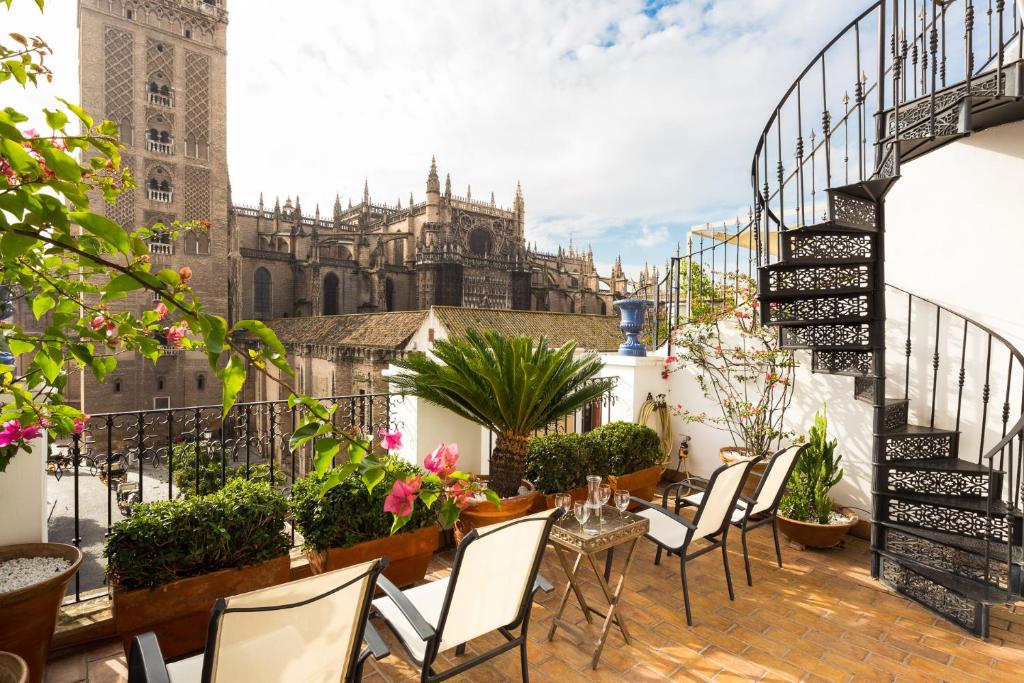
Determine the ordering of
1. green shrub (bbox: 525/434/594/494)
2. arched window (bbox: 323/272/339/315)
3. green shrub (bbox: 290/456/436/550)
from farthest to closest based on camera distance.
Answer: arched window (bbox: 323/272/339/315), green shrub (bbox: 525/434/594/494), green shrub (bbox: 290/456/436/550)

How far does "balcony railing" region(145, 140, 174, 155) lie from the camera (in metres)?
26.4

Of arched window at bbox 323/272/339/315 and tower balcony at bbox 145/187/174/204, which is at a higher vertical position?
tower balcony at bbox 145/187/174/204

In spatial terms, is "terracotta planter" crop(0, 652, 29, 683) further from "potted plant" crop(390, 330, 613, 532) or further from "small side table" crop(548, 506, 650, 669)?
"potted plant" crop(390, 330, 613, 532)

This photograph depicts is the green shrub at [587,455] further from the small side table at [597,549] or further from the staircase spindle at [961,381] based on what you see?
the staircase spindle at [961,381]

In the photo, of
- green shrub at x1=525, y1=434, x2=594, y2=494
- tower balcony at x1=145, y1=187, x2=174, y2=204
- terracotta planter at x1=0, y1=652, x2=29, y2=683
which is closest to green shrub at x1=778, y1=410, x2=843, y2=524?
green shrub at x1=525, y1=434, x2=594, y2=494

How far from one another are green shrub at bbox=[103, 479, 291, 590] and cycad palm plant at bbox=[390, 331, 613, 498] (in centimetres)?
151

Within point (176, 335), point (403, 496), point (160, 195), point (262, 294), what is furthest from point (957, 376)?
point (262, 294)

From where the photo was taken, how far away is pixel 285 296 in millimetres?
33031

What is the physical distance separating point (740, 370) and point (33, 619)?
6.13m

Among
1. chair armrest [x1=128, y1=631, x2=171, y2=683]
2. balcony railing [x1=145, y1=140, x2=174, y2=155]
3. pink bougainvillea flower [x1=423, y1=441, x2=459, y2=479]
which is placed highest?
balcony railing [x1=145, y1=140, x2=174, y2=155]

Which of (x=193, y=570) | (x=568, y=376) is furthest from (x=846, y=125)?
(x=193, y=570)

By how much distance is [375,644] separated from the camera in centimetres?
210

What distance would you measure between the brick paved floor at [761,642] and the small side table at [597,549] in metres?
0.12

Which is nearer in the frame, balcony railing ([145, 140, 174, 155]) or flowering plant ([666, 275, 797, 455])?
flowering plant ([666, 275, 797, 455])
